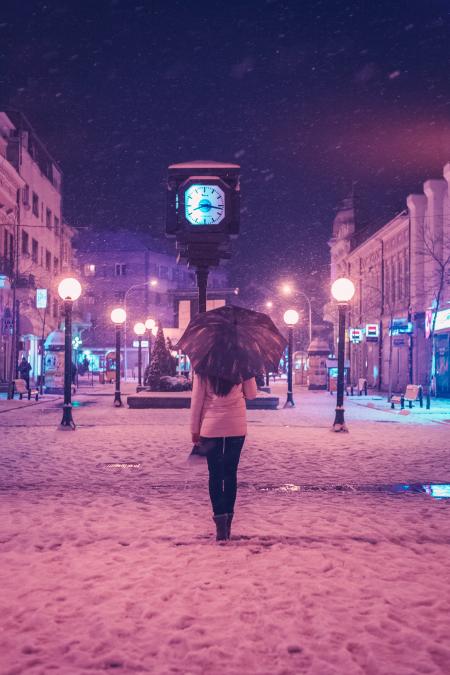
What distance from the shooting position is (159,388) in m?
29.2

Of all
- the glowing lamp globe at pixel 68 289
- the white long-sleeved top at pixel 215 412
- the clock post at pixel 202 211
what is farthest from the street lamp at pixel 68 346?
the white long-sleeved top at pixel 215 412

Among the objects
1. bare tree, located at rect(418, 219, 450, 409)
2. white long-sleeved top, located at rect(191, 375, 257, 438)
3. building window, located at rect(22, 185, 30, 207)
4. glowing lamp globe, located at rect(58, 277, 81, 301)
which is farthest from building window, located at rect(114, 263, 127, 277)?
white long-sleeved top, located at rect(191, 375, 257, 438)

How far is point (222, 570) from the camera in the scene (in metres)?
5.52

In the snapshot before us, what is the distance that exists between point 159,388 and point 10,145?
891 inches

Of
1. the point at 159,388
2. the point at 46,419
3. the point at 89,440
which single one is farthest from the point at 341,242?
the point at 89,440

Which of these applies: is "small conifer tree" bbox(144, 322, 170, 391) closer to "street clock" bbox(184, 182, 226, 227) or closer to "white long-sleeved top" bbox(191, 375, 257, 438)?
"street clock" bbox(184, 182, 226, 227)

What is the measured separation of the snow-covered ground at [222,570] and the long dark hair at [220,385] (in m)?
1.32

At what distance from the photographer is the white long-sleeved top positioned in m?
6.33

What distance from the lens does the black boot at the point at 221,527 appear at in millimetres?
6418

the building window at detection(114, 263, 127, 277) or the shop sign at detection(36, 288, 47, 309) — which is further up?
the building window at detection(114, 263, 127, 277)

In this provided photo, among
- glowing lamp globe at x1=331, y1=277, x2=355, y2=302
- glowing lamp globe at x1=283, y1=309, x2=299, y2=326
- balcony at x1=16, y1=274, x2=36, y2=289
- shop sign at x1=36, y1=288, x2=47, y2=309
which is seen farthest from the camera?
shop sign at x1=36, y1=288, x2=47, y2=309

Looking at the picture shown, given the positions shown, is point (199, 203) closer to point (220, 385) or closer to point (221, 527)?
point (220, 385)

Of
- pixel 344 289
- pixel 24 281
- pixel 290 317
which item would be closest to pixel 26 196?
pixel 24 281

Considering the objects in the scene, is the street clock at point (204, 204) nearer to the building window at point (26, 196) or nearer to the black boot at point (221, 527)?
the black boot at point (221, 527)
